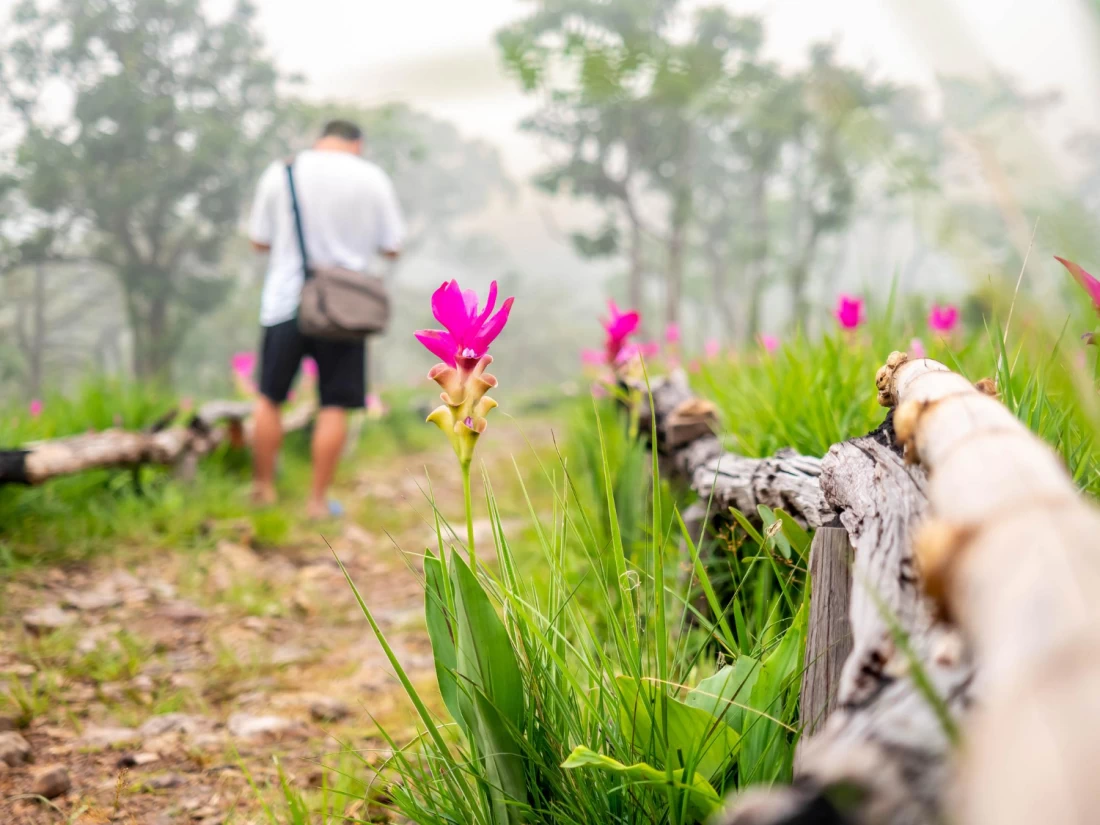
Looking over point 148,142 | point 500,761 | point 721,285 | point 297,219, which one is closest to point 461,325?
point 500,761

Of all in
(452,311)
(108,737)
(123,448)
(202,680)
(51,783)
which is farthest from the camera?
(123,448)

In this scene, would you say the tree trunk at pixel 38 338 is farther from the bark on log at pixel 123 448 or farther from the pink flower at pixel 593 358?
the pink flower at pixel 593 358

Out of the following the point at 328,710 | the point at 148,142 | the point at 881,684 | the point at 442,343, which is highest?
the point at 148,142

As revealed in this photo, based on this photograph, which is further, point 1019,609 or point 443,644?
point 443,644

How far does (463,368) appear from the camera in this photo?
86 cm

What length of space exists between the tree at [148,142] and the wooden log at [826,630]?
13283mm

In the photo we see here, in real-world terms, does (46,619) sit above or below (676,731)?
below

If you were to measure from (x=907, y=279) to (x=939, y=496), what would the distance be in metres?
35.8

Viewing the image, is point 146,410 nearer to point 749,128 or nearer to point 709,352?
point 709,352

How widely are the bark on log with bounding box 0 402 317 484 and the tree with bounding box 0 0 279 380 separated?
9.19 metres

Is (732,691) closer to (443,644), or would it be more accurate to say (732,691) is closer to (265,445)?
(443,644)

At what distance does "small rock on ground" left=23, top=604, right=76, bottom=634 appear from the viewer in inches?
81.0

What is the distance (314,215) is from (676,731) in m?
3.15

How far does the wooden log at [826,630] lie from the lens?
0.83 m
